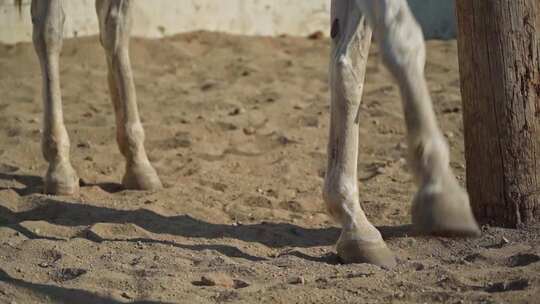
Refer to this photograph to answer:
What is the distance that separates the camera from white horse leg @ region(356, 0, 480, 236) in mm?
3984

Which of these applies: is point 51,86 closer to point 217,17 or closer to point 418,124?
point 418,124

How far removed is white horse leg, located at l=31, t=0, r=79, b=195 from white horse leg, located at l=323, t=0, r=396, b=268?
1.71 metres

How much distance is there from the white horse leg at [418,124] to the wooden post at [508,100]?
805 millimetres

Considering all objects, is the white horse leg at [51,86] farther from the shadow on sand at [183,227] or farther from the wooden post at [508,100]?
the wooden post at [508,100]

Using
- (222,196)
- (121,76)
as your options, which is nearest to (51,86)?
(121,76)

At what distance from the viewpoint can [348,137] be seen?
4445mm

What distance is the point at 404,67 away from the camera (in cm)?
399

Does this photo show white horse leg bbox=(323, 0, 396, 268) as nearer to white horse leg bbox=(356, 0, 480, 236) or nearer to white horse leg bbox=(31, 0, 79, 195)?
white horse leg bbox=(356, 0, 480, 236)

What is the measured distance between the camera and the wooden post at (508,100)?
473cm

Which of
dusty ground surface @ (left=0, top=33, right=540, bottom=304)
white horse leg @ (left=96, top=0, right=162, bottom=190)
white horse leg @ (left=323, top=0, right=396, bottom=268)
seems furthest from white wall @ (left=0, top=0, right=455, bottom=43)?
white horse leg @ (left=323, top=0, right=396, bottom=268)

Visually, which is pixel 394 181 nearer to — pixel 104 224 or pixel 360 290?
pixel 104 224

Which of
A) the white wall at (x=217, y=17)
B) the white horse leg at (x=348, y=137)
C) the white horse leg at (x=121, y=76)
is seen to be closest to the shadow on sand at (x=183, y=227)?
the white horse leg at (x=348, y=137)

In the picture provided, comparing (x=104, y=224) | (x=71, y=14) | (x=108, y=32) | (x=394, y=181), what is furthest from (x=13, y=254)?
(x=71, y=14)

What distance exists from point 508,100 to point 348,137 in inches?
31.0
